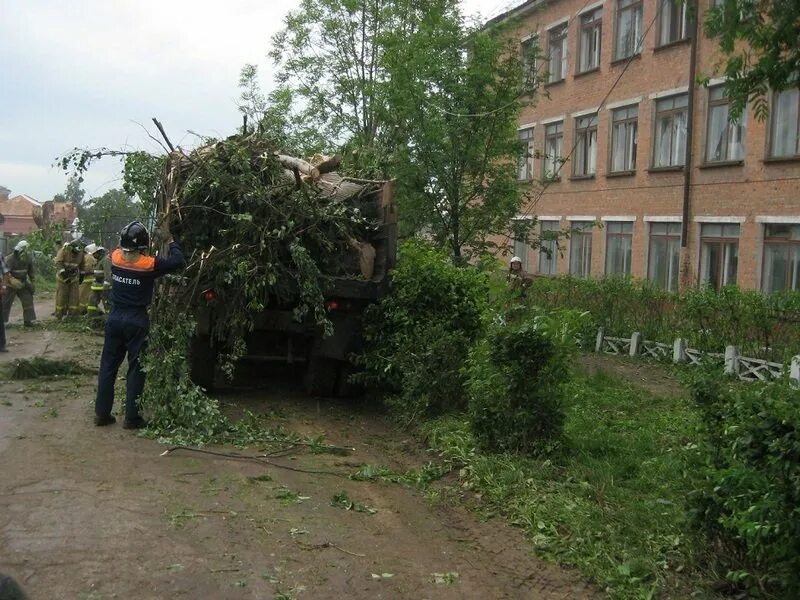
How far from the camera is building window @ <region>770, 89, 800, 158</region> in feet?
63.8

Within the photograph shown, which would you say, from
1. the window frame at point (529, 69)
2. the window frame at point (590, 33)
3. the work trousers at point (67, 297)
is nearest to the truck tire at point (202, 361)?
the window frame at point (529, 69)

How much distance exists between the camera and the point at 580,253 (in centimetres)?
2884

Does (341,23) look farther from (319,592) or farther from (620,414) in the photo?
(319,592)

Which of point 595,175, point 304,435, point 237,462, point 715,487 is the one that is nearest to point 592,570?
point 715,487

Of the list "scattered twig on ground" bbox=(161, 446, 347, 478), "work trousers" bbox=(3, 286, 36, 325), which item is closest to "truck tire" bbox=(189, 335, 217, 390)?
"scattered twig on ground" bbox=(161, 446, 347, 478)

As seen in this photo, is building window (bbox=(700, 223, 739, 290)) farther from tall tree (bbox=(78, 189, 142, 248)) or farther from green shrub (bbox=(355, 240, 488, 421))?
tall tree (bbox=(78, 189, 142, 248))

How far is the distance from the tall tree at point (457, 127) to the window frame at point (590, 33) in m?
13.0

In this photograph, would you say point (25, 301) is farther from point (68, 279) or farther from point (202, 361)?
point (202, 361)

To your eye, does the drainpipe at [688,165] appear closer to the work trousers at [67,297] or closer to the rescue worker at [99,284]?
the rescue worker at [99,284]

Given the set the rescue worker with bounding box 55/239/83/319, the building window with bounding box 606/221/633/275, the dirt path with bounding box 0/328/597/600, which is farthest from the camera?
the building window with bounding box 606/221/633/275

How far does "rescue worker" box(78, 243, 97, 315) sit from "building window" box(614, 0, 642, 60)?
49.6ft

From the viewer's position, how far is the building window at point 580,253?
28188mm

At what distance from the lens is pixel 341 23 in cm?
2466

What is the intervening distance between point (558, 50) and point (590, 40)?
6.18ft
